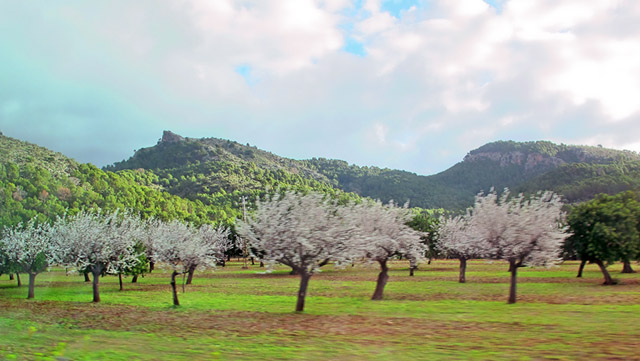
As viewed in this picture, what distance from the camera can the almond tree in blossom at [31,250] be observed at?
112ft

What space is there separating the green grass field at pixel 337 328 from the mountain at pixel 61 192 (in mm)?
17657

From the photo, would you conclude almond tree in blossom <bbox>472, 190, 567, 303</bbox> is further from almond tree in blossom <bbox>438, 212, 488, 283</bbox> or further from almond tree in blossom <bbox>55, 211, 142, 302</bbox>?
almond tree in blossom <bbox>55, 211, 142, 302</bbox>

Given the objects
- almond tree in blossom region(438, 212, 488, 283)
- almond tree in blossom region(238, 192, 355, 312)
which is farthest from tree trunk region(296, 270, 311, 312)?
almond tree in blossom region(438, 212, 488, 283)

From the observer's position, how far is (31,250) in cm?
3409

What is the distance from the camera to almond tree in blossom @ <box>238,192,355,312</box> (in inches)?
830

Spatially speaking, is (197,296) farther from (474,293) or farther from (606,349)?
(606,349)

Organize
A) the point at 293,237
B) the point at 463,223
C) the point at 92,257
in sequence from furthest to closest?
the point at 463,223 → the point at 92,257 → the point at 293,237

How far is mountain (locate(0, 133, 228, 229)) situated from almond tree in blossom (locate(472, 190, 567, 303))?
138 ft

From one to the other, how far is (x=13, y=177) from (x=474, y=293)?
51236mm

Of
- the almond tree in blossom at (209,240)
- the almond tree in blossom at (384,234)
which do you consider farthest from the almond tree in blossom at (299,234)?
the almond tree in blossom at (209,240)

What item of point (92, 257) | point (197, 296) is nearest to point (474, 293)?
point (197, 296)

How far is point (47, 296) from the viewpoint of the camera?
35469 mm

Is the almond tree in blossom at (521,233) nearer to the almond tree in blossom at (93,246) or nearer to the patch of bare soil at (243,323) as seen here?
the patch of bare soil at (243,323)

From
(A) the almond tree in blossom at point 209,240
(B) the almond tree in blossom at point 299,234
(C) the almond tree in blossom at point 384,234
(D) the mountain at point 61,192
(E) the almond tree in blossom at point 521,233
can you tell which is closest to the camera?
(B) the almond tree in blossom at point 299,234
